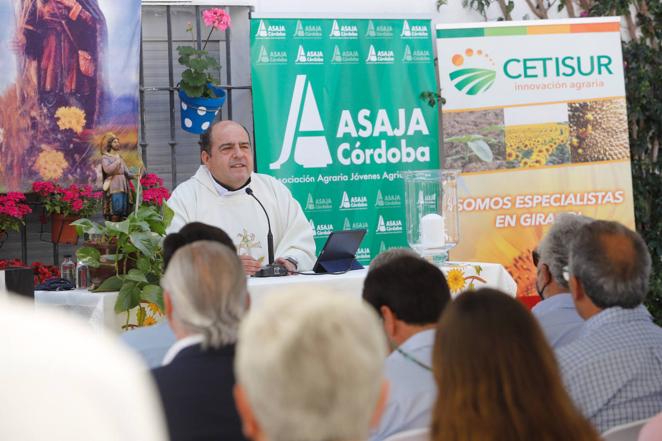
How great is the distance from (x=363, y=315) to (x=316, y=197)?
5.58 meters

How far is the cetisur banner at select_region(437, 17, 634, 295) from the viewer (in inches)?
264

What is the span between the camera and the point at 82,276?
4.22m

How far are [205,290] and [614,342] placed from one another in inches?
39.1

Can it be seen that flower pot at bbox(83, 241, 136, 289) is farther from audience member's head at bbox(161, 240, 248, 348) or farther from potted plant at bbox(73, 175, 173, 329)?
audience member's head at bbox(161, 240, 248, 348)

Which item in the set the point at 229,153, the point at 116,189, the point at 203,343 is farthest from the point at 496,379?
the point at 229,153

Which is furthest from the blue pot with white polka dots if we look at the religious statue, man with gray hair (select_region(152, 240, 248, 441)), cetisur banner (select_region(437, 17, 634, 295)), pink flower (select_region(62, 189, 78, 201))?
man with gray hair (select_region(152, 240, 248, 441))

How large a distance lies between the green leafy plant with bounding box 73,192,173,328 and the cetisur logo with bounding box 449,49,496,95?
10.2ft

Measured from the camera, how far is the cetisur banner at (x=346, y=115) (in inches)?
258

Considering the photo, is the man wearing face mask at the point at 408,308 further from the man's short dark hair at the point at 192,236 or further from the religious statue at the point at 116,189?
the religious statue at the point at 116,189

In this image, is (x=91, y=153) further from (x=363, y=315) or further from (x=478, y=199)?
(x=363, y=315)

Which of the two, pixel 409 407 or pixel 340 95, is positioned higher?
pixel 340 95

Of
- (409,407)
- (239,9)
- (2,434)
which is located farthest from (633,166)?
(2,434)

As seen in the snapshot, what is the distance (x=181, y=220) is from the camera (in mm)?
5078

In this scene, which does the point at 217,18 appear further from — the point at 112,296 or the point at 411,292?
the point at 411,292
